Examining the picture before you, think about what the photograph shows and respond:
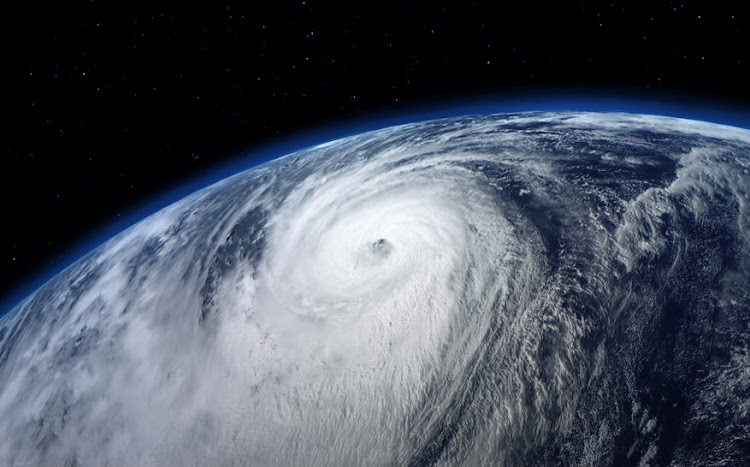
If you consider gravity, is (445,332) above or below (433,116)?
below

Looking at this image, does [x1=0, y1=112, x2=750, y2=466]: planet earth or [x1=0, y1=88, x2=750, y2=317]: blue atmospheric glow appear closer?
[x1=0, y1=112, x2=750, y2=466]: planet earth

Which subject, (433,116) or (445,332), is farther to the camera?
(433,116)

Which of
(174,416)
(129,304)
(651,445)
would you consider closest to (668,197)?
(651,445)

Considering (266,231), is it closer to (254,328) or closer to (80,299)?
(254,328)

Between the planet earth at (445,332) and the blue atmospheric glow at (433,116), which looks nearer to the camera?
the planet earth at (445,332)
